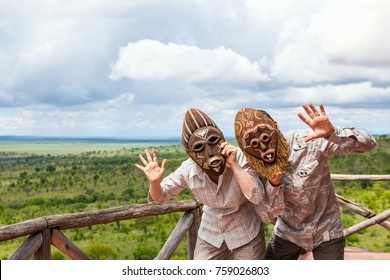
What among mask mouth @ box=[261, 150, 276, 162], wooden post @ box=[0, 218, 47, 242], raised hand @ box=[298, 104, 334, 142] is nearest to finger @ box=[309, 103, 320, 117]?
raised hand @ box=[298, 104, 334, 142]

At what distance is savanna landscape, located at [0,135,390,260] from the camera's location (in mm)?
16688

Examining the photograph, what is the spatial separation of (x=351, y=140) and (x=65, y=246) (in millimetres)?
2109

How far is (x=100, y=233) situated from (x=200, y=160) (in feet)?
77.9

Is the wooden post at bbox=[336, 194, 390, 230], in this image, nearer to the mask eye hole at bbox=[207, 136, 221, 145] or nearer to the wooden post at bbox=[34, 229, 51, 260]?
the mask eye hole at bbox=[207, 136, 221, 145]

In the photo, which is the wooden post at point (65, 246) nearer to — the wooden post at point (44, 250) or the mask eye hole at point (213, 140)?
the wooden post at point (44, 250)

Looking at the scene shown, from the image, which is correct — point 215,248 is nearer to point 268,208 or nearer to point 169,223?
point 268,208

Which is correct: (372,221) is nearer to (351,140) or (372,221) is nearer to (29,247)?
(351,140)

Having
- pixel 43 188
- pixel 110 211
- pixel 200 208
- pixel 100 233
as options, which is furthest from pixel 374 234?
pixel 43 188

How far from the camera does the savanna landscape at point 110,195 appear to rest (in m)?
16.7

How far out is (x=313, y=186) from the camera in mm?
2846

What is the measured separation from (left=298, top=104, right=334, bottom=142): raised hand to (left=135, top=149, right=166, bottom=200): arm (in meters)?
0.82

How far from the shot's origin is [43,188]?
37.3 m

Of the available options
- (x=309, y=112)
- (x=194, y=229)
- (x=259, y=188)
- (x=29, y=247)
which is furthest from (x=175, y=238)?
(x=309, y=112)

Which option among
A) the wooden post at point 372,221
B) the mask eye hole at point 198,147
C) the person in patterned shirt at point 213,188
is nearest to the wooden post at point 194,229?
the person in patterned shirt at point 213,188
